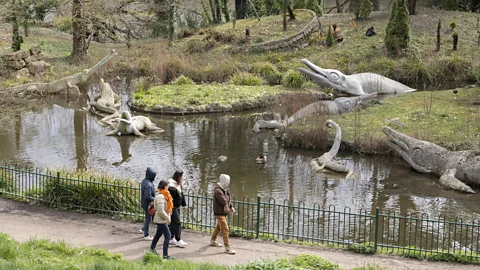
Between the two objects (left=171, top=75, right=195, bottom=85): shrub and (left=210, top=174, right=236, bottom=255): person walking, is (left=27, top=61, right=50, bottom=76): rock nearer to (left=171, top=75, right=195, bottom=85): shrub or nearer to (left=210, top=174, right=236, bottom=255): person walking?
(left=171, top=75, right=195, bottom=85): shrub

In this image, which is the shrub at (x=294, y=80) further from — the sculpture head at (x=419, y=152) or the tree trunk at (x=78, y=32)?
the tree trunk at (x=78, y=32)

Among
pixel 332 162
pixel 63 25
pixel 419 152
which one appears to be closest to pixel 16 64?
pixel 63 25

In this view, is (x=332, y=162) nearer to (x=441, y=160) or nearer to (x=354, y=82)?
(x=441, y=160)

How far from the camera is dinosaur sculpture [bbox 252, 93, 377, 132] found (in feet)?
78.7

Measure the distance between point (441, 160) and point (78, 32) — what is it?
2565cm

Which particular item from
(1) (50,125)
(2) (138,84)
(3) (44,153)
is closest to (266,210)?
(3) (44,153)

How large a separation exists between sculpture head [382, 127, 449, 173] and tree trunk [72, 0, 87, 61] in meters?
23.4

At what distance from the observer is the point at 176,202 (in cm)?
1241

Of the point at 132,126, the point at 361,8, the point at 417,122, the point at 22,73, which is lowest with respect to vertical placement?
the point at 132,126

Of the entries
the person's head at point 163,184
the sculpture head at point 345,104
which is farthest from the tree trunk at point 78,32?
the person's head at point 163,184

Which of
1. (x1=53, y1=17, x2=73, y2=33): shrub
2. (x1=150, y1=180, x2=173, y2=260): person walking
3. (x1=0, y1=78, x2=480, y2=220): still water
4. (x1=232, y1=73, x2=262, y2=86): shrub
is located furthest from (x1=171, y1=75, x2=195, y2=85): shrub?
(x1=150, y1=180, x2=173, y2=260): person walking

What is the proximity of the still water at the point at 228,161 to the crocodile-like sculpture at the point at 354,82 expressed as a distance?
14.1 feet

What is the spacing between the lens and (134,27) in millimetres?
49312

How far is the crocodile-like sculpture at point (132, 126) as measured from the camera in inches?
938
